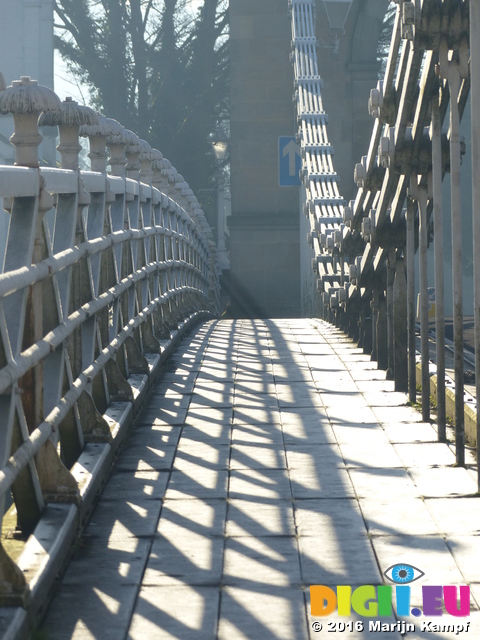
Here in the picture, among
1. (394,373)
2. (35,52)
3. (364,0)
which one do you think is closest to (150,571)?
(394,373)

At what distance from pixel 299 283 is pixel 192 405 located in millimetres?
18738

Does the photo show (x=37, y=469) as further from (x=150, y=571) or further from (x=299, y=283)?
(x=299, y=283)

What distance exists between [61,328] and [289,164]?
1932 centimetres

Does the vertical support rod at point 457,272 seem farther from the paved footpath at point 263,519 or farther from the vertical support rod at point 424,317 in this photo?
the vertical support rod at point 424,317

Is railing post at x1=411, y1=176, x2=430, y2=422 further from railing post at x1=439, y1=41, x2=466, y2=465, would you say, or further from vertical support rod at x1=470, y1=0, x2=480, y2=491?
vertical support rod at x1=470, y1=0, x2=480, y2=491

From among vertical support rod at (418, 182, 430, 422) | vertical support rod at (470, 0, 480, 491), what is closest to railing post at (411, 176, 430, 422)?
vertical support rod at (418, 182, 430, 422)

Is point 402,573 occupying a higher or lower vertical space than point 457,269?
lower

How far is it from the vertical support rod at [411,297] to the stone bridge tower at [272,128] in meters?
17.2

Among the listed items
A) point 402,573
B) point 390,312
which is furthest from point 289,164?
point 402,573

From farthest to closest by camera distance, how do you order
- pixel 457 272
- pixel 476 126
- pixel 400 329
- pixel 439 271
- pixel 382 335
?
pixel 382 335
pixel 400 329
pixel 439 271
pixel 457 272
pixel 476 126

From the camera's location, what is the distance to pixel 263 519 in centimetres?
405

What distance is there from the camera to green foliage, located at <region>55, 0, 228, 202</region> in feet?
94.6

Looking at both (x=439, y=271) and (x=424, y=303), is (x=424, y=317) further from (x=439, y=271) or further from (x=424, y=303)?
(x=439, y=271)

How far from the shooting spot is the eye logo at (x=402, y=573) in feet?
11.1
